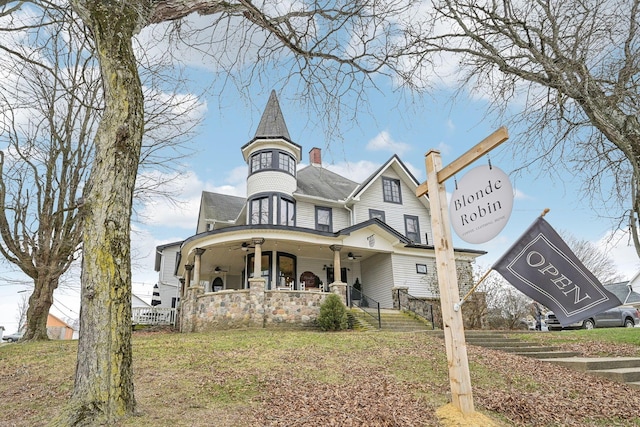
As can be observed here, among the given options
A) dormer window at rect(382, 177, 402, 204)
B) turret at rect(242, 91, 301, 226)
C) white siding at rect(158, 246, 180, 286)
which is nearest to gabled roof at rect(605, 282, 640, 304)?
dormer window at rect(382, 177, 402, 204)

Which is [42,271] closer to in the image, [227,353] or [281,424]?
[227,353]

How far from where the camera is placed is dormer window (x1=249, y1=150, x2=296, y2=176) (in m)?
19.9

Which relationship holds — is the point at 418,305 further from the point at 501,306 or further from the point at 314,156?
the point at 314,156

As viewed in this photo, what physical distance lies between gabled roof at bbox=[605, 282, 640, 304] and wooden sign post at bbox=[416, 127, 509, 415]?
3544cm

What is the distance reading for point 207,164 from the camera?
449 inches

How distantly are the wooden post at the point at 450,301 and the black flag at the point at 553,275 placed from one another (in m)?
0.49

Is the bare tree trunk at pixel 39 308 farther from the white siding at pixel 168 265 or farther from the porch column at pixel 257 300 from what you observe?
the white siding at pixel 168 265

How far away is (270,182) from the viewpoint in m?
19.5

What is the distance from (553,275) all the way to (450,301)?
1.01 metres

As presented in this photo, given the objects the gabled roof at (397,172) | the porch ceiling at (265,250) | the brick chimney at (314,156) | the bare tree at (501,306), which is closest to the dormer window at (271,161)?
the gabled roof at (397,172)

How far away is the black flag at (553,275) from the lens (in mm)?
3871

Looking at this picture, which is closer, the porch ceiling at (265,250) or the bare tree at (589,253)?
the porch ceiling at (265,250)

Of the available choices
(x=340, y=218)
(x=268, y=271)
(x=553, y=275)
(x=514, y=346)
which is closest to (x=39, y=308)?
(x=268, y=271)

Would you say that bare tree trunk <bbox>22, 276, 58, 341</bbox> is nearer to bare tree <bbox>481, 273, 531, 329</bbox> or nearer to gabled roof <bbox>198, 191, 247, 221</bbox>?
gabled roof <bbox>198, 191, 247, 221</bbox>
